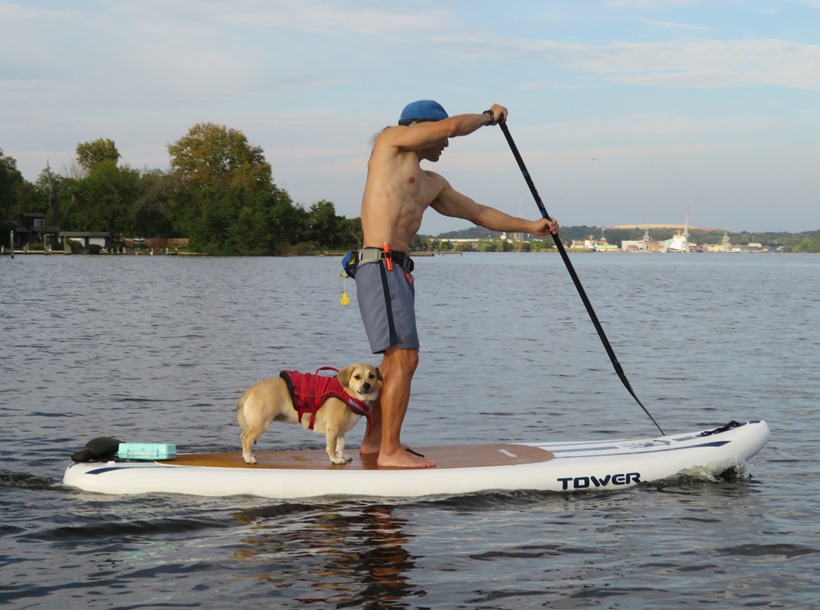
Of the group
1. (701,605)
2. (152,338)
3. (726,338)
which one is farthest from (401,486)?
(726,338)

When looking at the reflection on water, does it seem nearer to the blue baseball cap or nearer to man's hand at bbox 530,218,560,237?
man's hand at bbox 530,218,560,237

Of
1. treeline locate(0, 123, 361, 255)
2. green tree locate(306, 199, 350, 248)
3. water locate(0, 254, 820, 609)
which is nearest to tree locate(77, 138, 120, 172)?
treeline locate(0, 123, 361, 255)

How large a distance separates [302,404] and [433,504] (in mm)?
1302

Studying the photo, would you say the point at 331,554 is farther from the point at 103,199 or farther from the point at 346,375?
the point at 103,199

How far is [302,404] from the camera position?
26.3ft

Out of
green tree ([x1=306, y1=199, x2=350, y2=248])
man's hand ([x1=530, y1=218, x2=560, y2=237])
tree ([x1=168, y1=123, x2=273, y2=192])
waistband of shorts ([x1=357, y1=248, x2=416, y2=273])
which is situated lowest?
waistband of shorts ([x1=357, y1=248, x2=416, y2=273])

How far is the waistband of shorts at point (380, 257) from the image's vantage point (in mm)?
8094

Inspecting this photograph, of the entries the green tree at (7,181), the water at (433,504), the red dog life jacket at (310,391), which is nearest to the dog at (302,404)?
the red dog life jacket at (310,391)

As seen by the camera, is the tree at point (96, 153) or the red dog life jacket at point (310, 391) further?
the tree at point (96, 153)

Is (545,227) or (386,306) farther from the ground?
(545,227)

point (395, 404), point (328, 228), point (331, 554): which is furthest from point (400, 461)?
point (328, 228)

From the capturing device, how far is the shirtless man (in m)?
8.06

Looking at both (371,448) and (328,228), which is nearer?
(371,448)

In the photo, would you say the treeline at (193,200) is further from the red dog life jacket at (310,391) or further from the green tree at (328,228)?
the red dog life jacket at (310,391)
